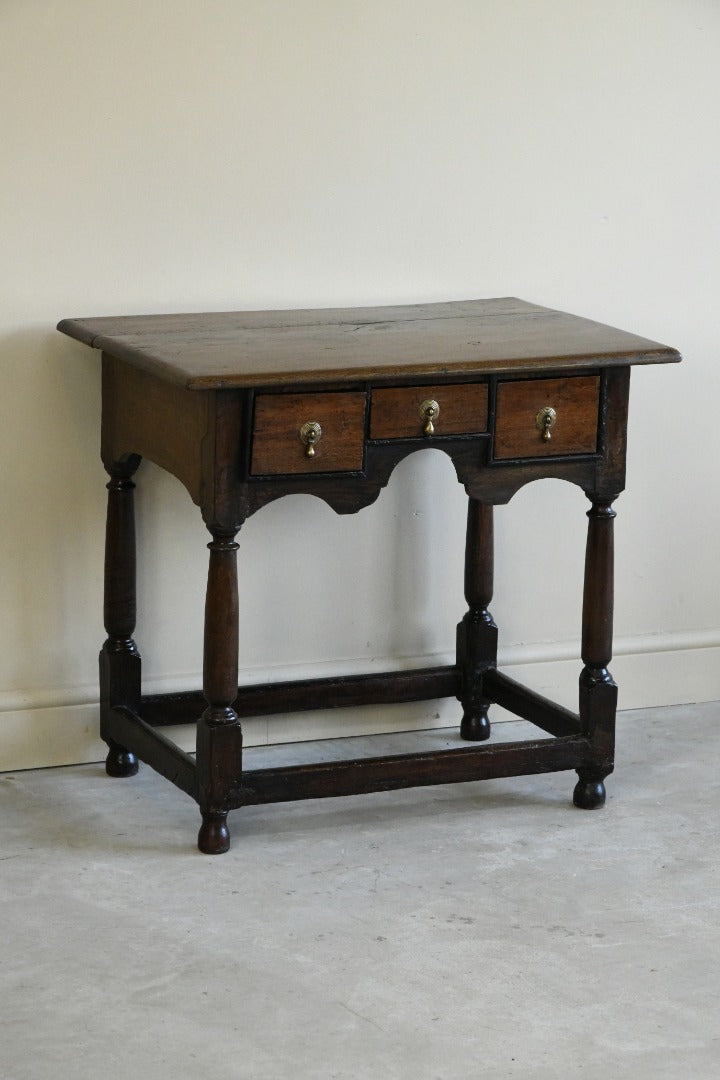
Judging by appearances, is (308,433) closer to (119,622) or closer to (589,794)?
(119,622)

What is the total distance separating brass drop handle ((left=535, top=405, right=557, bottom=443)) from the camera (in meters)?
2.88

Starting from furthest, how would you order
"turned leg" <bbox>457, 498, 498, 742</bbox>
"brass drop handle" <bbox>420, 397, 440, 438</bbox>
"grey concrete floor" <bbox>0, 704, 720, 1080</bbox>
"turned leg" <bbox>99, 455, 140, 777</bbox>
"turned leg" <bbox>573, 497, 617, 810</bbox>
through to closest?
"turned leg" <bbox>457, 498, 498, 742</bbox> → "turned leg" <bbox>99, 455, 140, 777</bbox> → "turned leg" <bbox>573, 497, 617, 810</bbox> → "brass drop handle" <bbox>420, 397, 440, 438</bbox> → "grey concrete floor" <bbox>0, 704, 720, 1080</bbox>

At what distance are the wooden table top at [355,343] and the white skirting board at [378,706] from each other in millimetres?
771

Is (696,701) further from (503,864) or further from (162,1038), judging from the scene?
(162,1038)

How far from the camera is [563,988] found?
2.45 metres

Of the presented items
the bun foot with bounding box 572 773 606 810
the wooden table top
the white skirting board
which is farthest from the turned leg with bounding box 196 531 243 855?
the bun foot with bounding box 572 773 606 810

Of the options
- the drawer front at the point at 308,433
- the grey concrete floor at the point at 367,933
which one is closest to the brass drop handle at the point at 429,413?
the drawer front at the point at 308,433


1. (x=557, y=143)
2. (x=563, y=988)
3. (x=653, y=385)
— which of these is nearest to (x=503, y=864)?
(x=563, y=988)

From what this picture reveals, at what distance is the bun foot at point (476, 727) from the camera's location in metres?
3.52

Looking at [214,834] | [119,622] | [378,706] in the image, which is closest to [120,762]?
[119,622]

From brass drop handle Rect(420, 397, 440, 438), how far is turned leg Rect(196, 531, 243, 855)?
0.39 m

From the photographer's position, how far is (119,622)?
3.23 m

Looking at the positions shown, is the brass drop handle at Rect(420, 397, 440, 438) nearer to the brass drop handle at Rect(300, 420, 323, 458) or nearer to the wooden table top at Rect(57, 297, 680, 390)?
the wooden table top at Rect(57, 297, 680, 390)

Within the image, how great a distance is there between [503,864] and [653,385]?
4.17ft
